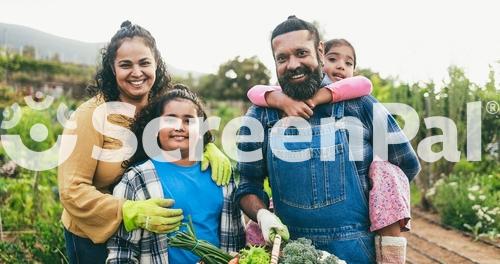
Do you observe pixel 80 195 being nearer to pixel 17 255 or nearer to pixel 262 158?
pixel 262 158

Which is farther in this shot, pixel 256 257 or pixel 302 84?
pixel 302 84

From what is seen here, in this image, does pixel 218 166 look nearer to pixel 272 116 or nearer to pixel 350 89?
pixel 272 116

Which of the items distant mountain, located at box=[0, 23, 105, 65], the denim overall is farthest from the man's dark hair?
distant mountain, located at box=[0, 23, 105, 65]

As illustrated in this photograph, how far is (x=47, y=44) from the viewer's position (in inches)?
610

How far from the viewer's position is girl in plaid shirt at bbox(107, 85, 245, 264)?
2.33 metres

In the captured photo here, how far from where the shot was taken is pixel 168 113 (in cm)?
243

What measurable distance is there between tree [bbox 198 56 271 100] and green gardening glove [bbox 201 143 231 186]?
22.4 m

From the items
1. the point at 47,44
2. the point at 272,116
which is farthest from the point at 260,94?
the point at 47,44

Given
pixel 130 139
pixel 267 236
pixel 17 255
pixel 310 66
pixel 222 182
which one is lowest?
pixel 17 255

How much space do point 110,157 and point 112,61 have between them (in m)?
0.46

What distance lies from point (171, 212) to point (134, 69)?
69 centimetres

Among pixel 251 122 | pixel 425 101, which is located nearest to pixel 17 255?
pixel 251 122

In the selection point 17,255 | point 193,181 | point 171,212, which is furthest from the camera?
point 17,255

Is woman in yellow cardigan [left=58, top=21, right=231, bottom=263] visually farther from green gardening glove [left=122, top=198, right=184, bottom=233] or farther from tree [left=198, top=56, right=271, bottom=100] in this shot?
tree [left=198, top=56, right=271, bottom=100]
